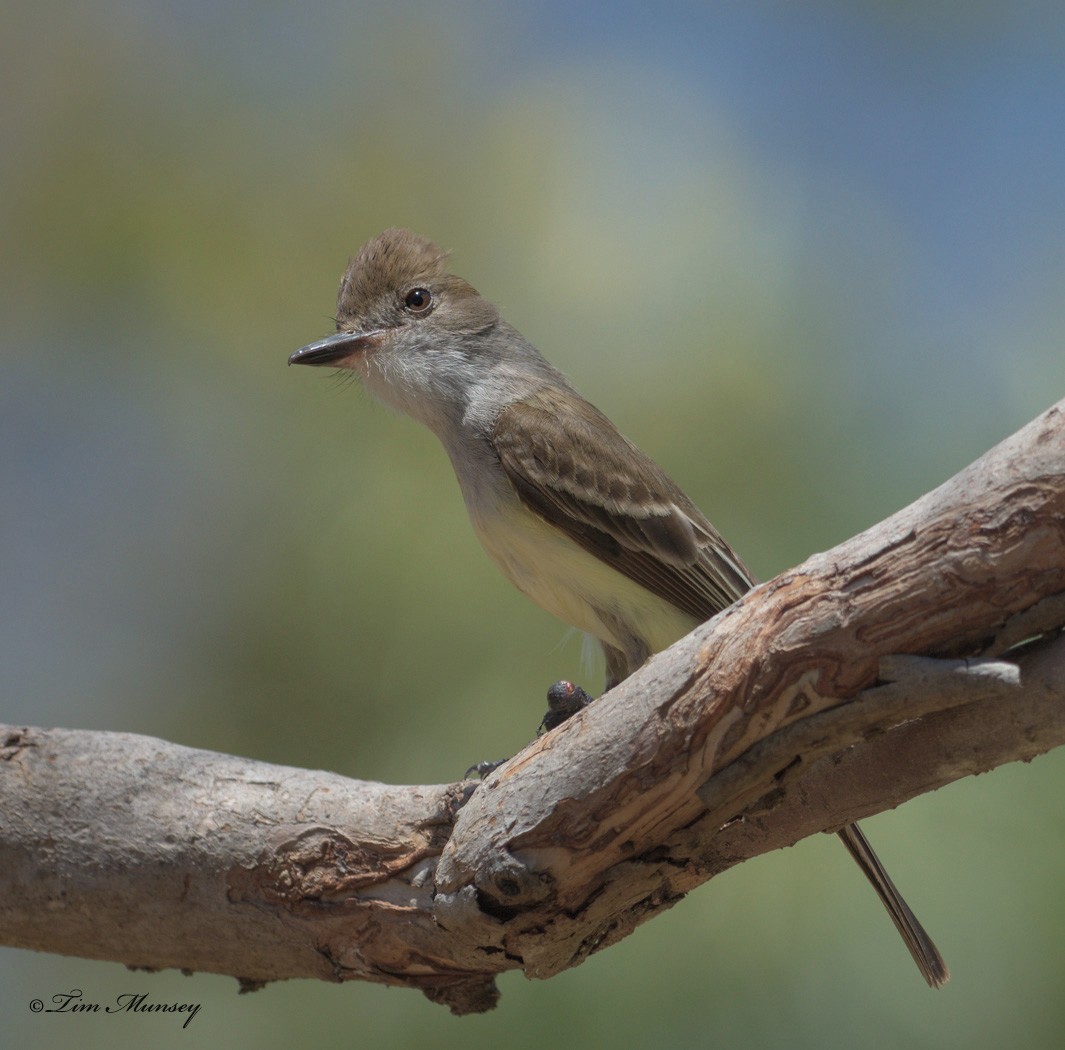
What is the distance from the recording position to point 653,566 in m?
3.63

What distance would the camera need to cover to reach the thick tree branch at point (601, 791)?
85.7 inches

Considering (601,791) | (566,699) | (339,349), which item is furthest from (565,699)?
(339,349)

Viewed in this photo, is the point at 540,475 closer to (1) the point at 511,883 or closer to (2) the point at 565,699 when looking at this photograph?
(2) the point at 565,699

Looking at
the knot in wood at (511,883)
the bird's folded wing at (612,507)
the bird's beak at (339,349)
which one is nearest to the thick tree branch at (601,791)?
the knot in wood at (511,883)

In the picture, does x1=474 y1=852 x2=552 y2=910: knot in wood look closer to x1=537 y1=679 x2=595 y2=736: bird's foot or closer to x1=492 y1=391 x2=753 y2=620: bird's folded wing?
x1=537 y1=679 x2=595 y2=736: bird's foot

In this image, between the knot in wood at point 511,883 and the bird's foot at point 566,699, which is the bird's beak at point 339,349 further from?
the knot in wood at point 511,883

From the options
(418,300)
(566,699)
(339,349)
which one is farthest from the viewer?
(418,300)

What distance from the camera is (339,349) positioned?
4039 millimetres

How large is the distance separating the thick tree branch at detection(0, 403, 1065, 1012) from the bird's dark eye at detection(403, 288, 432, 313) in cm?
175

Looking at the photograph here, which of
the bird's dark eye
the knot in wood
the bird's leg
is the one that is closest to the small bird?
the bird's dark eye

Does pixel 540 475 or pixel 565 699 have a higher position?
pixel 540 475

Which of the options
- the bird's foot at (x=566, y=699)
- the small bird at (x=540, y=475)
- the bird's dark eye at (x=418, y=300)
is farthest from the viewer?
the bird's dark eye at (x=418, y=300)

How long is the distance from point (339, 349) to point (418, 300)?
0.37 meters

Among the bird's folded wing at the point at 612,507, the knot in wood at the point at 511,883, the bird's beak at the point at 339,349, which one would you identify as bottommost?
the knot in wood at the point at 511,883
